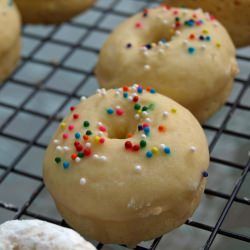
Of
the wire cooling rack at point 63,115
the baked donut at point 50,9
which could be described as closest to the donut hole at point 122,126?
the wire cooling rack at point 63,115

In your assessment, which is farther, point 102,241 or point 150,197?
point 102,241

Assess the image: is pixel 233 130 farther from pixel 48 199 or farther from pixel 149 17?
pixel 48 199

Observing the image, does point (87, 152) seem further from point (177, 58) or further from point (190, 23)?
point (190, 23)

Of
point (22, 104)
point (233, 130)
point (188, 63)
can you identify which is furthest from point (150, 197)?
point (22, 104)

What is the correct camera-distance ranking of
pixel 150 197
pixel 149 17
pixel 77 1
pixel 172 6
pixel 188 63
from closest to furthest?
pixel 150 197 → pixel 188 63 → pixel 149 17 → pixel 172 6 → pixel 77 1

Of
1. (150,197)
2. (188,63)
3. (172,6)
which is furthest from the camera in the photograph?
(172,6)

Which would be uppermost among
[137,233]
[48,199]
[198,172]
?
[198,172]

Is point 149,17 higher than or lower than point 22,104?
higher
